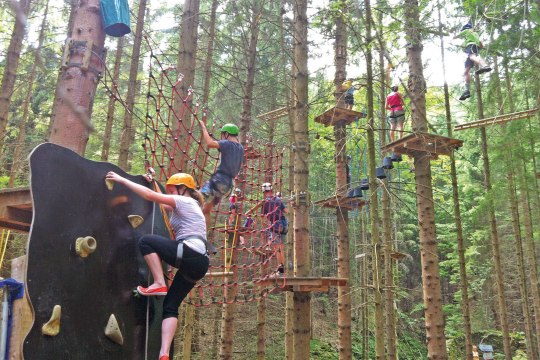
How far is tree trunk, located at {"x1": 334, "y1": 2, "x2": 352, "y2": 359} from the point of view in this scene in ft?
24.4

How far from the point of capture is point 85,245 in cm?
271

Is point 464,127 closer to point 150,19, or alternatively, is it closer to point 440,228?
point 150,19

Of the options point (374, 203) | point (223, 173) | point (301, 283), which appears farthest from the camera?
point (374, 203)

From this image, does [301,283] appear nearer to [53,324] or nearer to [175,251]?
[175,251]

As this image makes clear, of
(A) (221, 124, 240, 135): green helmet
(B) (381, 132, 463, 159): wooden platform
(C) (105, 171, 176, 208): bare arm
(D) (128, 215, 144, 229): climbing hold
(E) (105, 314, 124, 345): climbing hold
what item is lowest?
(E) (105, 314, 124, 345): climbing hold

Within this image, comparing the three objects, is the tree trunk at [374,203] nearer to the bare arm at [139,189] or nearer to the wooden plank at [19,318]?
the bare arm at [139,189]

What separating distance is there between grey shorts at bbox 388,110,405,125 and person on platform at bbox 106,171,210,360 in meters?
5.05

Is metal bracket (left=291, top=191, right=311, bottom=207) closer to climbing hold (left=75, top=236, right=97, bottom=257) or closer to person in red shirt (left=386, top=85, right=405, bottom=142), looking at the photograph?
person in red shirt (left=386, top=85, right=405, bottom=142)

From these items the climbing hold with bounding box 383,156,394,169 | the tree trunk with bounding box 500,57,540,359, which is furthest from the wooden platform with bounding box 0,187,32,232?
the tree trunk with bounding box 500,57,540,359

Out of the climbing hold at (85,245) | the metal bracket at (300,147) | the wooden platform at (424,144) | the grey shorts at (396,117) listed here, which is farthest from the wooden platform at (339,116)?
the climbing hold at (85,245)

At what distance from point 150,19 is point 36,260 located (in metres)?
11.6

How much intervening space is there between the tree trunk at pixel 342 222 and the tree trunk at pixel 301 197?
4.56ft

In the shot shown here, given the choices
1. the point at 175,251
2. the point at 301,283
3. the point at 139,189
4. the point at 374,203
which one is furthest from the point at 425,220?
the point at 139,189

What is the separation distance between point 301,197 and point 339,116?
8.67 ft
